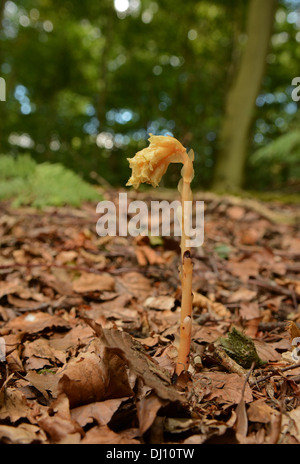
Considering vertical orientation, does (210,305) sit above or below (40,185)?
below

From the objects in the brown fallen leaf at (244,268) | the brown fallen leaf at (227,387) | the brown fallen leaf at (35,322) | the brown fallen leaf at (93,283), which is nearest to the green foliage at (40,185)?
the brown fallen leaf at (93,283)

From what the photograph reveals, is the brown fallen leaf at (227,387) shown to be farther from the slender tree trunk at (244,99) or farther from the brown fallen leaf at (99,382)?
the slender tree trunk at (244,99)

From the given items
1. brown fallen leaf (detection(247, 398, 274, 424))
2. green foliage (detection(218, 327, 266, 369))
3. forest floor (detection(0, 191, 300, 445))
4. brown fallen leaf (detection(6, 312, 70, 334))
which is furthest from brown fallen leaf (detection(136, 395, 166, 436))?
brown fallen leaf (detection(6, 312, 70, 334))

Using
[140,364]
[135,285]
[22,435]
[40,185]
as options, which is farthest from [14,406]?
[40,185]

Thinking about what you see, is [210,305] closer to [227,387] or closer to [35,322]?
[227,387]

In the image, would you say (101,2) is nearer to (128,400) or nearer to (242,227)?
(242,227)
